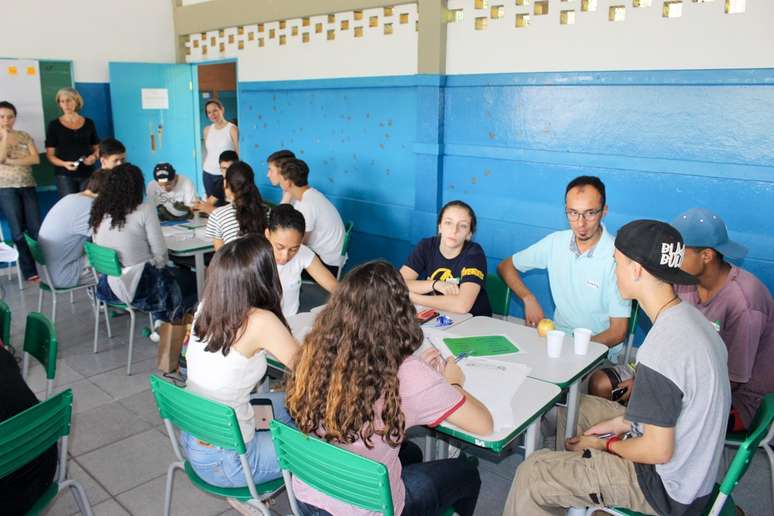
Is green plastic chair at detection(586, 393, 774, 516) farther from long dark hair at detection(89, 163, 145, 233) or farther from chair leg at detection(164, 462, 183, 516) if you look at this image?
long dark hair at detection(89, 163, 145, 233)

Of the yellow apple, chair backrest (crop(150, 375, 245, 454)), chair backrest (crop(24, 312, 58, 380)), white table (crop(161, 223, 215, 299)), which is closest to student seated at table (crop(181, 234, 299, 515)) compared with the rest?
chair backrest (crop(150, 375, 245, 454))

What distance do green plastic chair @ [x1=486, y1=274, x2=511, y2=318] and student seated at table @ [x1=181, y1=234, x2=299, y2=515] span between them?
5.11ft

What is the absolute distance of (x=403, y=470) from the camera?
1989 mm

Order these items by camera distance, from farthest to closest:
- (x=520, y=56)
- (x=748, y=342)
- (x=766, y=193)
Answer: (x=520, y=56) → (x=766, y=193) → (x=748, y=342)

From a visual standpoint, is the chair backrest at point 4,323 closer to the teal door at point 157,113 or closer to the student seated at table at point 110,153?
the student seated at table at point 110,153

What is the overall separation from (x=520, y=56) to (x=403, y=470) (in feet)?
11.0

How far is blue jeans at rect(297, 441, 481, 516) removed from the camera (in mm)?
1876

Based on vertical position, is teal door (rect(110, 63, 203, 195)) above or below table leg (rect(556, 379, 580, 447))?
above

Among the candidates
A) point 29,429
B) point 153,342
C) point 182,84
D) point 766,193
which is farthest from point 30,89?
point 766,193

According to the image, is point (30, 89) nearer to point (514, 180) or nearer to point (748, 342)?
point (514, 180)

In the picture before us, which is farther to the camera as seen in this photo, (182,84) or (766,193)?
(182,84)

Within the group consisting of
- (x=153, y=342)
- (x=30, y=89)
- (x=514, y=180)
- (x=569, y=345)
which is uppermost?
(x=30, y=89)

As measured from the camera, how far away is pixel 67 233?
13.4 feet

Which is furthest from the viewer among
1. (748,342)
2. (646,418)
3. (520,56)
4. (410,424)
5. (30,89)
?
(30,89)
